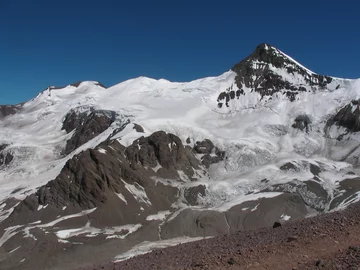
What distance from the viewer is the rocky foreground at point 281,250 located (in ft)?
60.0

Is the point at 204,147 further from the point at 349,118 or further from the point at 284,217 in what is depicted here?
the point at 349,118

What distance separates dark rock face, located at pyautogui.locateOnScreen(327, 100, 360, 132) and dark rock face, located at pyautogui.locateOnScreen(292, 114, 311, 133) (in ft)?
28.5

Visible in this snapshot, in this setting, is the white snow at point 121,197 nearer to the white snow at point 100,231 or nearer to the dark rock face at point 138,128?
the white snow at point 100,231

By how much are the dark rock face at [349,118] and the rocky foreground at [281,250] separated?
162801 millimetres

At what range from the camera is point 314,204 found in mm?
128125

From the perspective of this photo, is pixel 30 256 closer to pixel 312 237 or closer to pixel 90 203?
pixel 90 203

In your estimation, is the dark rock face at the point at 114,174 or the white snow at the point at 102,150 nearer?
the dark rock face at the point at 114,174

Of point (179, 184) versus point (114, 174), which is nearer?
point (114, 174)

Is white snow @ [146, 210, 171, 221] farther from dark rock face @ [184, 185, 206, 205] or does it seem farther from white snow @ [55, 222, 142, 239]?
dark rock face @ [184, 185, 206, 205]

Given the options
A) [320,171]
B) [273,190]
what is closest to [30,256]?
[273,190]

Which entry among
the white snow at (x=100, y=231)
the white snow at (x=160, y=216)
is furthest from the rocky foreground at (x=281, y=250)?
the white snow at (x=160, y=216)

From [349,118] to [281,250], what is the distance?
565 ft

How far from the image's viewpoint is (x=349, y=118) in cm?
17838

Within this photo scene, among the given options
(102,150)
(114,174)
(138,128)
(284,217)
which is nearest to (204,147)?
(138,128)
